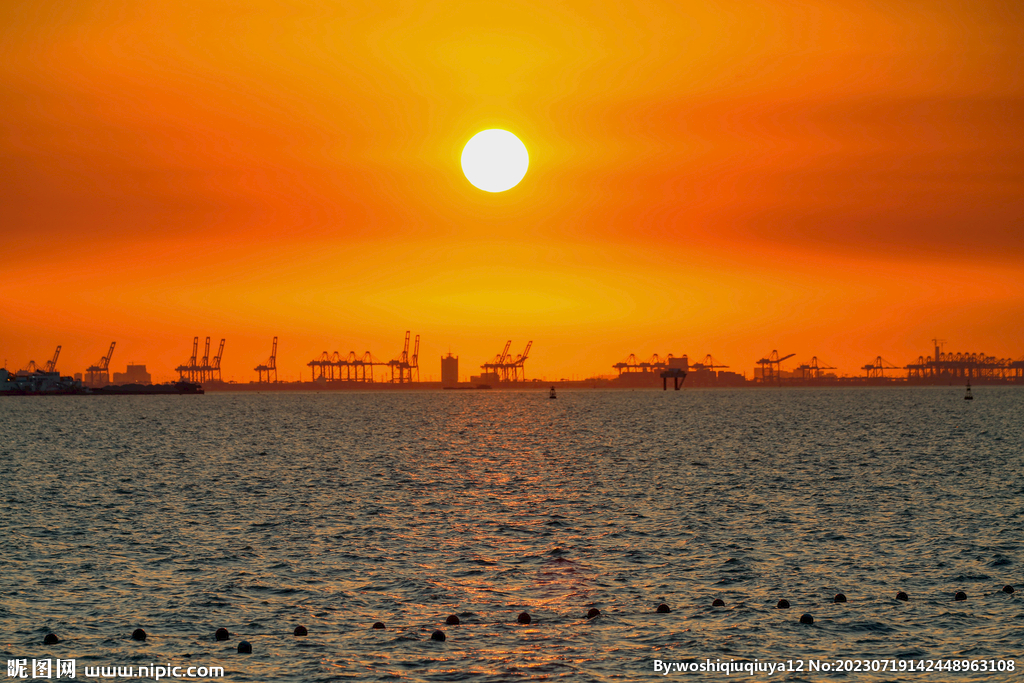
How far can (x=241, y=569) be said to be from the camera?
105 feet

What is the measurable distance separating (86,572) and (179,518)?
13158 mm

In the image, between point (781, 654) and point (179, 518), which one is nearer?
point (781, 654)

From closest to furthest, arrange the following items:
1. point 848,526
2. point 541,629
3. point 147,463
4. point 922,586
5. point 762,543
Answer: point 541,629 → point 922,586 → point 762,543 → point 848,526 → point 147,463

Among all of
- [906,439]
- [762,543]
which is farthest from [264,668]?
[906,439]

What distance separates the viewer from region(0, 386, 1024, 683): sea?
71.1 feet

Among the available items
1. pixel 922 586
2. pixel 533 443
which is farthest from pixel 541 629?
pixel 533 443

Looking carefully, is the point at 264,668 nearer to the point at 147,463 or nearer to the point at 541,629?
the point at 541,629

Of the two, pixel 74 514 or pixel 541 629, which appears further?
pixel 74 514

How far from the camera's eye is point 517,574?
31000 millimetres

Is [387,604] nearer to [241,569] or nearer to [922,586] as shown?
[241,569]

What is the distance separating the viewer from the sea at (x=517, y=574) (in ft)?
71.1

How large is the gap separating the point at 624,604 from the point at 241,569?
1299 centimetres

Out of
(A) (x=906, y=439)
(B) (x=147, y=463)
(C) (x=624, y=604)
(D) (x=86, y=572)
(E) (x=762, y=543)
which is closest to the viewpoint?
(C) (x=624, y=604)

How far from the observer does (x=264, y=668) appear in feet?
69.1
